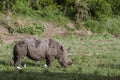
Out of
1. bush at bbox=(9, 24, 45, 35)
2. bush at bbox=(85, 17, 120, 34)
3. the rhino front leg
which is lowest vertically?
bush at bbox=(85, 17, 120, 34)

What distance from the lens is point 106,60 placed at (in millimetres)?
17125

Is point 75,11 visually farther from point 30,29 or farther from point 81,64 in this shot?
point 81,64

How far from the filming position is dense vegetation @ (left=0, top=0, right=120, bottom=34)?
28.7 meters

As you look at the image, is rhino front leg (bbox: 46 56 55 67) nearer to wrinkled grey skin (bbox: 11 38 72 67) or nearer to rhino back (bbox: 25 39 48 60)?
wrinkled grey skin (bbox: 11 38 72 67)

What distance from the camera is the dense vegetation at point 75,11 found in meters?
28.7

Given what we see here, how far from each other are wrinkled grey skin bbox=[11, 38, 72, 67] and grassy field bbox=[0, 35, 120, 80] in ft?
0.91

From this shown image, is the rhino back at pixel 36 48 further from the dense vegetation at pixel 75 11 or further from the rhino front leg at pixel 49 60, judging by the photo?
the dense vegetation at pixel 75 11

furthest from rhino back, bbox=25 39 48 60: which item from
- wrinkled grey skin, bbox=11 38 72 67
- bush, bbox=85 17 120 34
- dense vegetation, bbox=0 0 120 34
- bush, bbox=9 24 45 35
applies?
bush, bbox=85 17 120 34

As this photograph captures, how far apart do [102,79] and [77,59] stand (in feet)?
22.2

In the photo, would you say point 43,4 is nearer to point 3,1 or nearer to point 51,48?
point 3,1

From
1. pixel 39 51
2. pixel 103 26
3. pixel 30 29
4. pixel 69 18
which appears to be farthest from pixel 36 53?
pixel 69 18

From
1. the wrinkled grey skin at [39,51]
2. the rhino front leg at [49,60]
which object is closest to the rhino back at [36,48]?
the wrinkled grey skin at [39,51]

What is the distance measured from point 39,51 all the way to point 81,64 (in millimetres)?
1841

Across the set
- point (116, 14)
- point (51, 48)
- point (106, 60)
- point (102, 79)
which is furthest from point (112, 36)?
point (102, 79)
